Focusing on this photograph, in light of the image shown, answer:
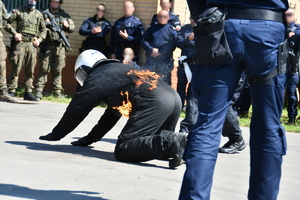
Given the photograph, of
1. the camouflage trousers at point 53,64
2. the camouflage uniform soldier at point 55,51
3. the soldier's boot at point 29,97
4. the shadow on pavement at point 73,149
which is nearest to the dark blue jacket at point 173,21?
the camouflage uniform soldier at point 55,51

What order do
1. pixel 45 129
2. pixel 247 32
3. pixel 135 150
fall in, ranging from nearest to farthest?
pixel 247 32, pixel 135 150, pixel 45 129

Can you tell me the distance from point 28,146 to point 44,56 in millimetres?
6950

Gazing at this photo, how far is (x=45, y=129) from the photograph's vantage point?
8188 mm

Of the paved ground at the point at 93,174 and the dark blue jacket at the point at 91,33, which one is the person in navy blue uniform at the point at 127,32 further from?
the paved ground at the point at 93,174

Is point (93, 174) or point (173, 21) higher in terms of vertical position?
point (173, 21)

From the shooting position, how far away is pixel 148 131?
595cm

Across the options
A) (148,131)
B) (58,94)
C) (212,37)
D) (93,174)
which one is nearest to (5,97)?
(58,94)

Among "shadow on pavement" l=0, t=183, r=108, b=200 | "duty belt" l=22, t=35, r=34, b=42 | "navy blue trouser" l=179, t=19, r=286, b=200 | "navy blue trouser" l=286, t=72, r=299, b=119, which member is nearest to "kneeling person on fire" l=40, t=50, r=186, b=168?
"shadow on pavement" l=0, t=183, r=108, b=200

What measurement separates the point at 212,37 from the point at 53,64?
10.1 meters

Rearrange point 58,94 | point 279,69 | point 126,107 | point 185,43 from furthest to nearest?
point 58,94
point 185,43
point 126,107
point 279,69

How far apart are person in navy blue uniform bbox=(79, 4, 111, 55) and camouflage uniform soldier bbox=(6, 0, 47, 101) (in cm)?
113

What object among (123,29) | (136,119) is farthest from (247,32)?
(123,29)

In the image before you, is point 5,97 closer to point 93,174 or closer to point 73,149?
point 73,149

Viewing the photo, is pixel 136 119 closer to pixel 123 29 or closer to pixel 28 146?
pixel 28 146
